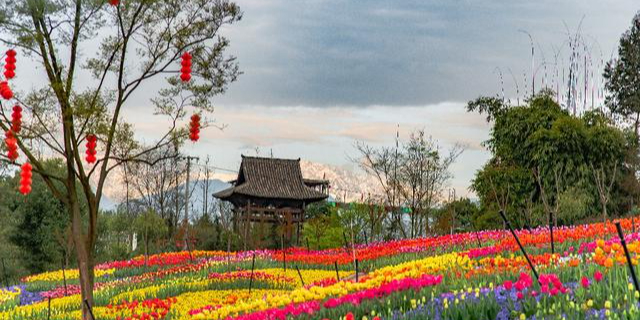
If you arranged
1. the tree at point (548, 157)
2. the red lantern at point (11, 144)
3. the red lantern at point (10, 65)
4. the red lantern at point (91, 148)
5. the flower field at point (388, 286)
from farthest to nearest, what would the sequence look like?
the tree at point (548, 157)
the red lantern at point (91, 148)
the red lantern at point (10, 65)
the red lantern at point (11, 144)
the flower field at point (388, 286)

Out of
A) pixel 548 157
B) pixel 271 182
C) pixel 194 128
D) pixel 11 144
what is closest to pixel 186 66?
pixel 194 128

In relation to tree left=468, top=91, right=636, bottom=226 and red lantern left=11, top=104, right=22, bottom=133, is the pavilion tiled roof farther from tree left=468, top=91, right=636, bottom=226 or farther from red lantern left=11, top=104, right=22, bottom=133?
red lantern left=11, top=104, right=22, bottom=133

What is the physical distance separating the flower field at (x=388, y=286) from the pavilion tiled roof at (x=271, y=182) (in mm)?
18995

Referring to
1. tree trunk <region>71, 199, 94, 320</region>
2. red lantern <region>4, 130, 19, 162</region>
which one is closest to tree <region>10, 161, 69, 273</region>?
tree trunk <region>71, 199, 94, 320</region>

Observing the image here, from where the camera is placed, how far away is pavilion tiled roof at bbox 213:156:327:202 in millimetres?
44844

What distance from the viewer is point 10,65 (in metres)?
13.5

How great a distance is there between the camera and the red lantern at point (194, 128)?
14.8 m

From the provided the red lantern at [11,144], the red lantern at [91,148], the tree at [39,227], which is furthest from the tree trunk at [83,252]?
the tree at [39,227]

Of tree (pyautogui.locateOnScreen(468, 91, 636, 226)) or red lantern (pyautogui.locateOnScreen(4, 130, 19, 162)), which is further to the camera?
tree (pyautogui.locateOnScreen(468, 91, 636, 226))

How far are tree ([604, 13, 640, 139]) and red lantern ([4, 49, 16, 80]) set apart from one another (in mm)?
45512

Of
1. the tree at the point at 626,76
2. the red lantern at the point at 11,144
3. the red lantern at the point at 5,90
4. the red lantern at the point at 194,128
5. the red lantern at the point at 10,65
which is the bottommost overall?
the red lantern at the point at 11,144

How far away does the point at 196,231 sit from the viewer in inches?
1277

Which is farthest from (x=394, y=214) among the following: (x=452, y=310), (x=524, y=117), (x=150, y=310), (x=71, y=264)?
(x=452, y=310)

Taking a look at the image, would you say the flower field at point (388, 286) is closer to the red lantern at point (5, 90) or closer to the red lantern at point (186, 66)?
the red lantern at point (5, 90)
